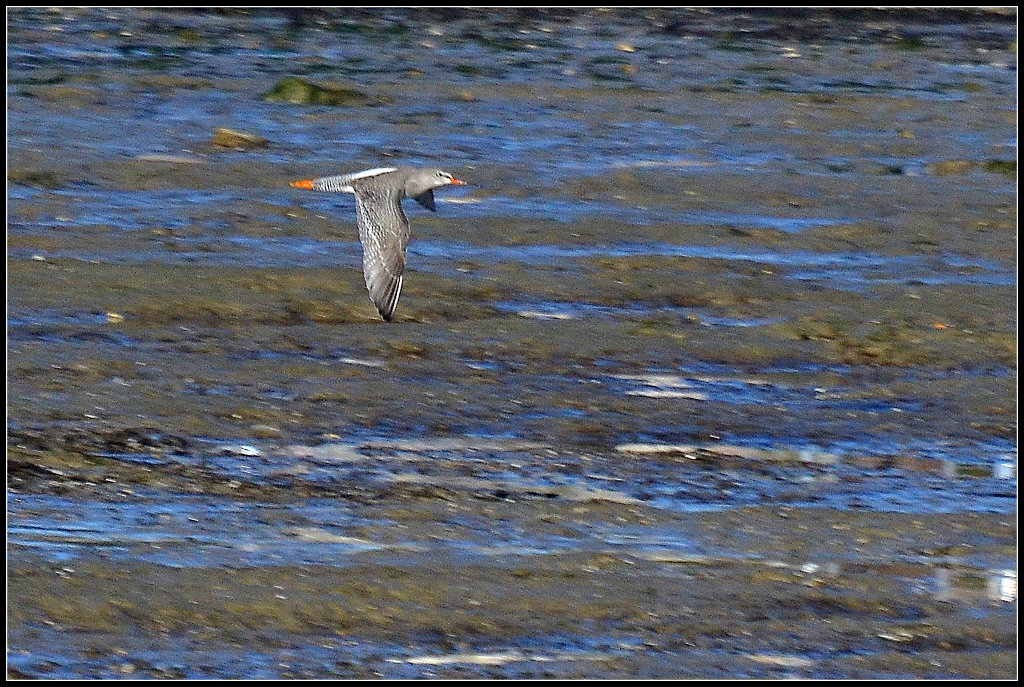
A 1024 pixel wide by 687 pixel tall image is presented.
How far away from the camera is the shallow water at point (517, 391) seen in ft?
16.5

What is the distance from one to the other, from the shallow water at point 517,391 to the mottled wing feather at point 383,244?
1.00ft

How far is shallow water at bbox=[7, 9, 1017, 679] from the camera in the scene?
16.5 ft

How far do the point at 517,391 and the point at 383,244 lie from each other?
77cm

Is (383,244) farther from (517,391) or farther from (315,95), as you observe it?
(315,95)

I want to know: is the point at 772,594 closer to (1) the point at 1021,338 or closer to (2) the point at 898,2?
(1) the point at 1021,338

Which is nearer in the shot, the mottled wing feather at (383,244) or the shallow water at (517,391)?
the shallow water at (517,391)

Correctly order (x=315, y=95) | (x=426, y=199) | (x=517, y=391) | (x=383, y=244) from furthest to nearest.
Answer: (x=315, y=95) → (x=426, y=199) → (x=383, y=244) → (x=517, y=391)

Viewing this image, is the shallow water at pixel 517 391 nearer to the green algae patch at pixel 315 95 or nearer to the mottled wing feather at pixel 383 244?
the green algae patch at pixel 315 95

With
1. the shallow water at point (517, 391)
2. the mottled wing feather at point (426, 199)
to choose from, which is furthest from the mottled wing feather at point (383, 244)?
the mottled wing feather at point (426, 199)

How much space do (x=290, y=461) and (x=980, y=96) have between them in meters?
9.53

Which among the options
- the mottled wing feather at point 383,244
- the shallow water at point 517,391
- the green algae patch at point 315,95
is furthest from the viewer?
the green algae patch at point 315,95

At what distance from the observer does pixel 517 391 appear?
712 centimetres

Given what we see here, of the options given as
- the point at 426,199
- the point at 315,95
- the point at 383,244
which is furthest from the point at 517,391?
the point at 315,95

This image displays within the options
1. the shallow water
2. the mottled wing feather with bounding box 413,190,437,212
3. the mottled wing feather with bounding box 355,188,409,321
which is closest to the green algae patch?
the shallow water
